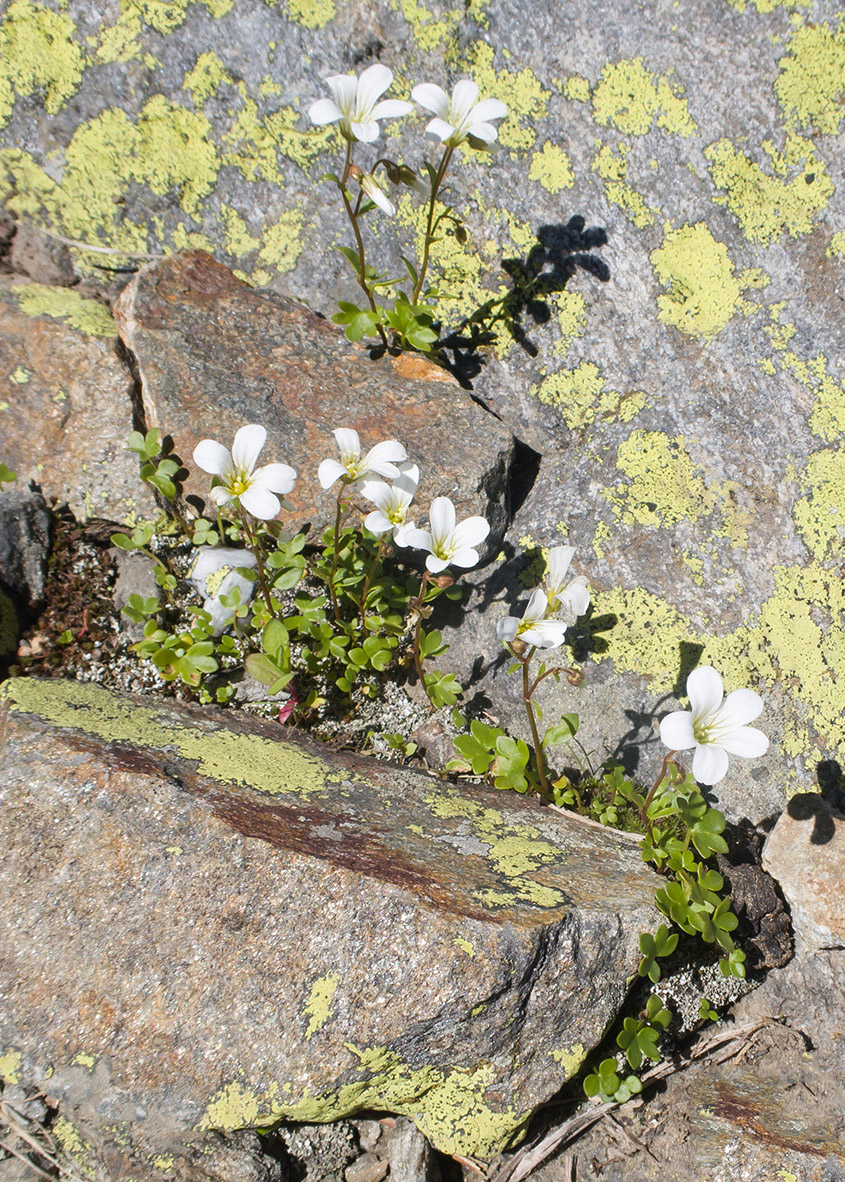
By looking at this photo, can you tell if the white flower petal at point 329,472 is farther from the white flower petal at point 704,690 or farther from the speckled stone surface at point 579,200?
the white flower petal at point 704,690

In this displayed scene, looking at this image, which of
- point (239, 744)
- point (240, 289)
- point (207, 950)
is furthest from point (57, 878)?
point (240, 289)

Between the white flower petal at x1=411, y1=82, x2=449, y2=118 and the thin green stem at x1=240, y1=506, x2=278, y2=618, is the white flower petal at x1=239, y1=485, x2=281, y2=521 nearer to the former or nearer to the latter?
the thin green stem at x1=240, y1=506, x2=278, y2=618

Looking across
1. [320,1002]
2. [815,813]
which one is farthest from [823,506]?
[320,1002]

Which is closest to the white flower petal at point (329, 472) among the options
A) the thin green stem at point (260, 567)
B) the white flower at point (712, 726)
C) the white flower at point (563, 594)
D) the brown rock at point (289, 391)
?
the thin green stem at point (260, 567)

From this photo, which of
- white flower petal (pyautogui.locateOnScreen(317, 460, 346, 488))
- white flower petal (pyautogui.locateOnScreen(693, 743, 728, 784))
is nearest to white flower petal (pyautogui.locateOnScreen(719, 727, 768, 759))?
white flower petal (pyautogui.locateOnScreen(693, 743, 728, 784))

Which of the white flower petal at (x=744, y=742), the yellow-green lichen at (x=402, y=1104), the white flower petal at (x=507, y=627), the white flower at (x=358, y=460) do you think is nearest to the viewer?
the yellow-green lichen at (x=402, y=1104)

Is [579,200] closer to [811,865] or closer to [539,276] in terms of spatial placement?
[539,276]
